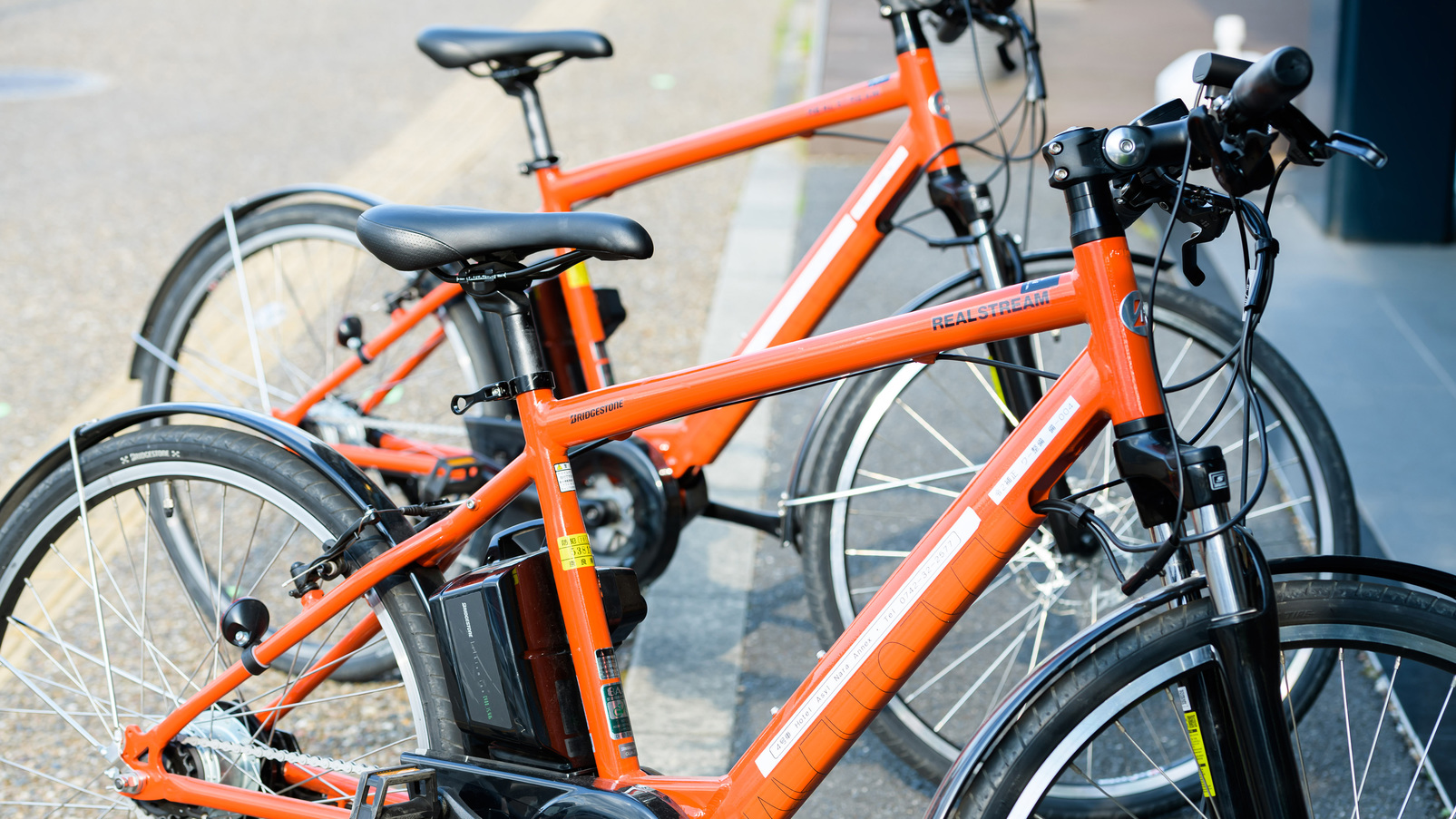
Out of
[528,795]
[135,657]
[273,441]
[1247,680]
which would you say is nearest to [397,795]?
[528,795]

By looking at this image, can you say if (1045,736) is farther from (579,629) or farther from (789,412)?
(789,412)

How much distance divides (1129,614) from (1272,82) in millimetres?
692

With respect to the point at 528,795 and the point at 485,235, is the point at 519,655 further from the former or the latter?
the point at 485,235

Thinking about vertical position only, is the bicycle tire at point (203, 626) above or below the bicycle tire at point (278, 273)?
below

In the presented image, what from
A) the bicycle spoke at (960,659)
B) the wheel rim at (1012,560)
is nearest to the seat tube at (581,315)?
the wheel rim at (1012,560)

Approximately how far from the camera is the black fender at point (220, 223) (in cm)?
296

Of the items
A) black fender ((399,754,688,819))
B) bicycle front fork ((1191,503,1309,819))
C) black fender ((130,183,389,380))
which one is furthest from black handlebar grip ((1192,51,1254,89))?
black fender ((130,183,389,380))

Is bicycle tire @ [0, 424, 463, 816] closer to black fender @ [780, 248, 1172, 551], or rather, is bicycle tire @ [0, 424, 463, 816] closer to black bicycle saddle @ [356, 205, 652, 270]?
black bicycle saddle @ [356, 205, 652, 270]

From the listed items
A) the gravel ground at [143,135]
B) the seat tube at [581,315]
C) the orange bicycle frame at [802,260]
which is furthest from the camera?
the gravel ground at [143,135]

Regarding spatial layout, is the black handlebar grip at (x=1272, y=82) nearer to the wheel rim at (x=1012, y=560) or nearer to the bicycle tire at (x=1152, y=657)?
the bicycle tire at (x=1152, y=657)

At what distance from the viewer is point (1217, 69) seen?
138 cm

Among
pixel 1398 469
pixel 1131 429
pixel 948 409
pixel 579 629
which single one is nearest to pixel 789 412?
pixel 948 409

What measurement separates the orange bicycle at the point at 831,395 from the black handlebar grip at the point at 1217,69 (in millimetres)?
797

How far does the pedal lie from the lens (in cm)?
192
